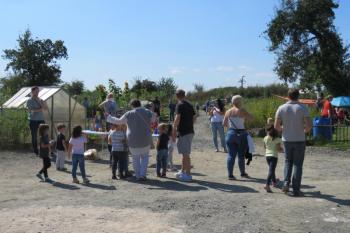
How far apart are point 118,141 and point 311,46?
41629 mm

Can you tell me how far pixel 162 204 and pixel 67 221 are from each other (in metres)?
1.74

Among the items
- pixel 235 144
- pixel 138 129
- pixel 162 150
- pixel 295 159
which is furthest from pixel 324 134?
pixel 295 159

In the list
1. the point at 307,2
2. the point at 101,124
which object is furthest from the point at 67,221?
the point at 307,2

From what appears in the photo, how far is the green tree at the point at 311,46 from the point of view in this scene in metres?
48.5

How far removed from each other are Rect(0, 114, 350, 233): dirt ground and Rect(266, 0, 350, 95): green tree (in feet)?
123

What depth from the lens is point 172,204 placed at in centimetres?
855

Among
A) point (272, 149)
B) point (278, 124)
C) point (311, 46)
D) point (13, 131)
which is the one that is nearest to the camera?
point (278, 124)

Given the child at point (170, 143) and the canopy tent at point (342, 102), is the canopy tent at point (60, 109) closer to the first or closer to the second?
the child at point (170, 143)

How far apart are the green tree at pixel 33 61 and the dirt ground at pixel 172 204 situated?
62758 mm

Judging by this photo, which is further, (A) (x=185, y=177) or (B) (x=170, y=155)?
(B) (x=170, y=155)

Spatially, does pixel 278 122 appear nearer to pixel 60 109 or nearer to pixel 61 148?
pixel 61 148

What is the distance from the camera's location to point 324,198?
8992 mm

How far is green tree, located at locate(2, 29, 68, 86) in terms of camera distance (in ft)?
238

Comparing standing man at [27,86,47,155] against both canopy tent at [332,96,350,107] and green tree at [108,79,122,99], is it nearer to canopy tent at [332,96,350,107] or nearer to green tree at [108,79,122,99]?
green tree at [108,79,122,99]
